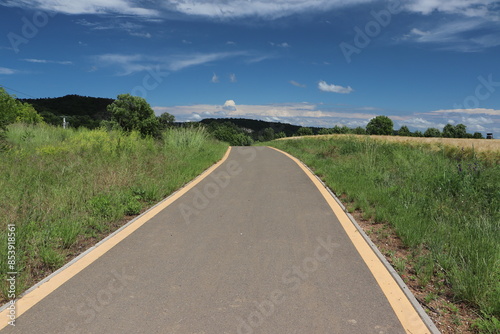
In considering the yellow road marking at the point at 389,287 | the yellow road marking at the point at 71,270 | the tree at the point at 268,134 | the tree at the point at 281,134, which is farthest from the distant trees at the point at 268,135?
the yellow road marking at the point at 389,287

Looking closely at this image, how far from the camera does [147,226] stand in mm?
5410

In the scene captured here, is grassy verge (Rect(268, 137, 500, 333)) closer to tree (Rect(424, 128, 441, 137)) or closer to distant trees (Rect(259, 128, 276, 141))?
tree (Rect(424, 128, 441, 137))

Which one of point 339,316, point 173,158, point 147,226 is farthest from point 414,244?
point 173,158

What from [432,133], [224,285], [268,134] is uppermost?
[432,133]

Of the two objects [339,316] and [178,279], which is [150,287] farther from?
[339,316]

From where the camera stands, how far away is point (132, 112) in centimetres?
6350

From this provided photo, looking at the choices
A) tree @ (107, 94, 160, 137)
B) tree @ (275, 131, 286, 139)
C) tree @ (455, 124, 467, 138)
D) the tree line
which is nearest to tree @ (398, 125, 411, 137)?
the tree line

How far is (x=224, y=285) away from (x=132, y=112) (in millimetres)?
65117

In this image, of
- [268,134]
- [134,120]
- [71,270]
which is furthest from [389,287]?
[268,134]

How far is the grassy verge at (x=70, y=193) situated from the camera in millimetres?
4129

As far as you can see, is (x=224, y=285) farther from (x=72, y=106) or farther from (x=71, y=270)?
(x=72, y=106)

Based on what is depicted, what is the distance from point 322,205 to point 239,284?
12.7 ft

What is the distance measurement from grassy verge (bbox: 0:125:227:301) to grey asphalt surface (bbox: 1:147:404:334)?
634 millimetres

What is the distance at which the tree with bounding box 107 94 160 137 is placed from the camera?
6216cm
